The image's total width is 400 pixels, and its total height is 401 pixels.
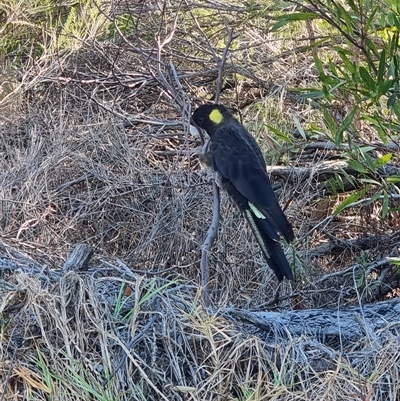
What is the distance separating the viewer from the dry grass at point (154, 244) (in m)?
2.81

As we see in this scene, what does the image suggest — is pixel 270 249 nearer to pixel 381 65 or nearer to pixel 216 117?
pixel 381 65

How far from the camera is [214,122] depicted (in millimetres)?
4711

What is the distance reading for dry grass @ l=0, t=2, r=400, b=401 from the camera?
2.81m

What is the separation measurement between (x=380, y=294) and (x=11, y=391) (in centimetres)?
222

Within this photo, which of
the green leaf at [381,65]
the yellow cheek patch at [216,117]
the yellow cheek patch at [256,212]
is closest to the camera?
the green leaf at [381,65]

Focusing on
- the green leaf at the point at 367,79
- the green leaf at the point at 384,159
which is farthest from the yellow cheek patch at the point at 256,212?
the green leaf at the point at 367,79

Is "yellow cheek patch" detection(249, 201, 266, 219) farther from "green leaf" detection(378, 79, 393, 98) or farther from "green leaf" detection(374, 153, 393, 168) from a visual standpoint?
"green leaf" detection(378, 79, 393, 98)

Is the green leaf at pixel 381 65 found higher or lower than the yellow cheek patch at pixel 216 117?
higher

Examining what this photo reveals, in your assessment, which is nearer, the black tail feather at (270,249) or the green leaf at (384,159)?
the green leaf at (384,159)

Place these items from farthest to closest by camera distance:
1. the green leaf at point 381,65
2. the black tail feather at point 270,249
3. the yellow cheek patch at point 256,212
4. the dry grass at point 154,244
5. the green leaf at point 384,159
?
the yellow cheek patch at point 256,212, the black tail feather at point 270,249, the green leaf at point 384,159, the green leaf at point 381,65, the dry grass at point 154,244

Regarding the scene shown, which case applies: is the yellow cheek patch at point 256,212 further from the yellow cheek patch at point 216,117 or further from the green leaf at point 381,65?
the green leaf at point 381,65

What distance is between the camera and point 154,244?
4656 mm

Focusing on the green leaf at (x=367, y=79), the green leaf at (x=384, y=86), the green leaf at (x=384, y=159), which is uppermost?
the green leaf at (x=367, y=79)

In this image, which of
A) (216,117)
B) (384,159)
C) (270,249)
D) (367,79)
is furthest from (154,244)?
(367,79)
